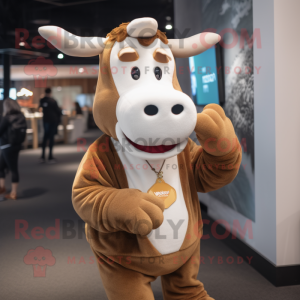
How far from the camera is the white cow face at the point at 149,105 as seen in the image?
1.23 metres

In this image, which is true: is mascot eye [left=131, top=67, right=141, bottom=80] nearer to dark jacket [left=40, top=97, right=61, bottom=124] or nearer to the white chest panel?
the white chest panel

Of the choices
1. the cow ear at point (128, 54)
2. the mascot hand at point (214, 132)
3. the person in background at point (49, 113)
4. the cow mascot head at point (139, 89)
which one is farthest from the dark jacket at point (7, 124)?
the mascot hand at point (214, 132)

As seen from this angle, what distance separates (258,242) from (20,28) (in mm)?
6757

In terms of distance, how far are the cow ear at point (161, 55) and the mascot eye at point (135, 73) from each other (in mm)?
91

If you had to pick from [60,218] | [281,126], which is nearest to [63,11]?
[60,218]

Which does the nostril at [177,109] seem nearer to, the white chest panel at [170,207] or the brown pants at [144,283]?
the white chest panel at [170,207]

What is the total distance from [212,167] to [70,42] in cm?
81

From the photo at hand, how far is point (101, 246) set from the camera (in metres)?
1.49

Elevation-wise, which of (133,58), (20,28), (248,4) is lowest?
(133,58)

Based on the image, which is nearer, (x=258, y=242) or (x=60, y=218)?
(x=258, y=242)

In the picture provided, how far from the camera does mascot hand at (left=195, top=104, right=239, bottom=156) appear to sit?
1402 mm

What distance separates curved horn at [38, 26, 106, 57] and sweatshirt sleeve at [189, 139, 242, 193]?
650 mm

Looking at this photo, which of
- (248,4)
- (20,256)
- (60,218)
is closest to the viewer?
(248,4)

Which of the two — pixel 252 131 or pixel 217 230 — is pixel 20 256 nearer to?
pixel 217 230
